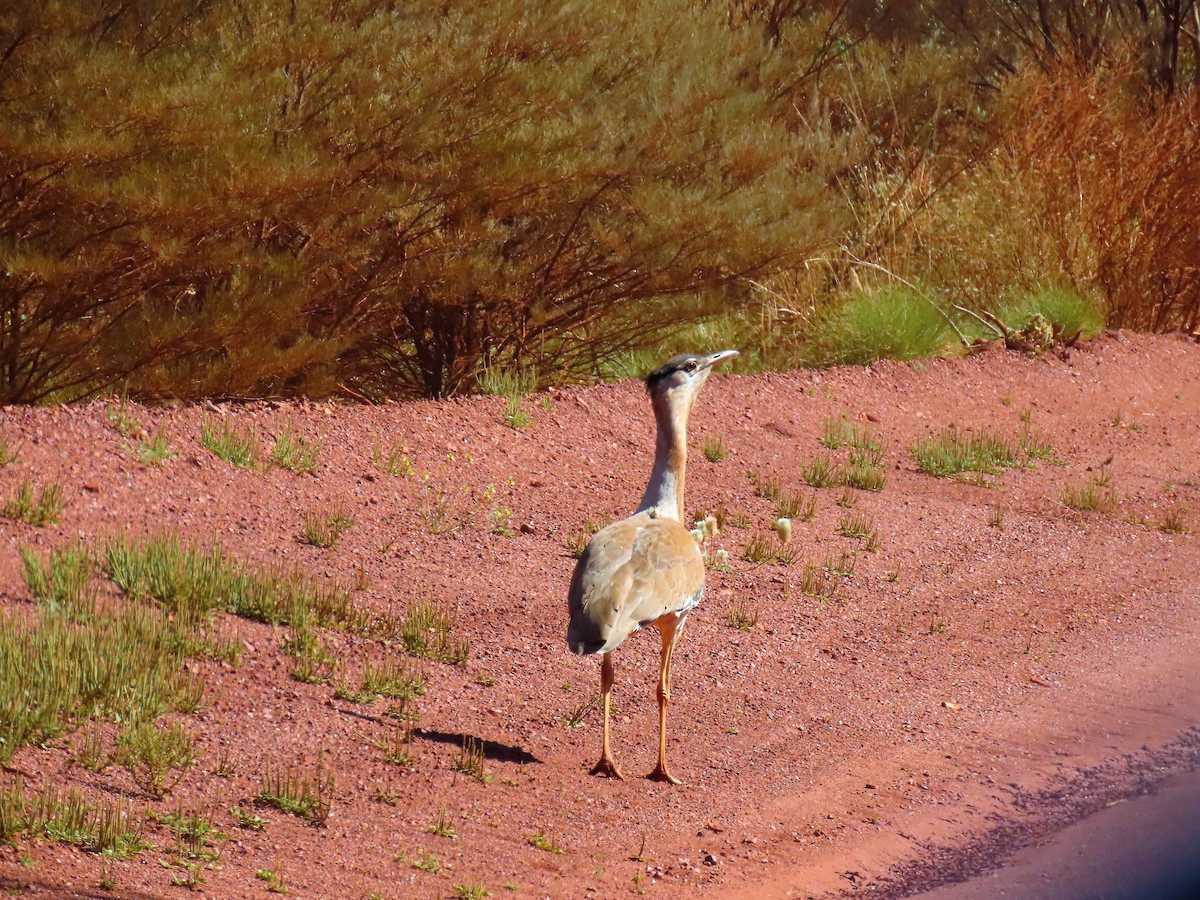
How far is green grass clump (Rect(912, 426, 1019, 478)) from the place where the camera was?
1068 cm

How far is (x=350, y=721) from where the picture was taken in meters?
5.88

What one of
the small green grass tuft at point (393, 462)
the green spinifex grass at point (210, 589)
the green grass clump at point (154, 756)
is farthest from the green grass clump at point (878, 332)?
the green grass clump at point (154, 756)

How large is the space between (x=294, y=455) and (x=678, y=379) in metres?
3.36

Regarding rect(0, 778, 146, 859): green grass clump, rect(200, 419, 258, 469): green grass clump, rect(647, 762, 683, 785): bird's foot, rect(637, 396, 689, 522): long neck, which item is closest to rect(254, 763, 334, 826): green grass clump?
rect(0, 778, 146, 859): green grass clump

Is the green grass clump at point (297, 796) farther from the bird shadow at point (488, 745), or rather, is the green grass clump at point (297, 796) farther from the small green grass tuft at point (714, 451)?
the small green grass tuft at point (714, 451)

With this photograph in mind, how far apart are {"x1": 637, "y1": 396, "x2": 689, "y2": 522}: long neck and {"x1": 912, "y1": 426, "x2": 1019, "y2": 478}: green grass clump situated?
4.88 m

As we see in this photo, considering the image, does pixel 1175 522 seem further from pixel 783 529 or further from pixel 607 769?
pixel 607 769

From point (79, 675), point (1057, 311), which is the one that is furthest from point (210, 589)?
point (1057, 311)

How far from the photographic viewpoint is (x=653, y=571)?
5555mm

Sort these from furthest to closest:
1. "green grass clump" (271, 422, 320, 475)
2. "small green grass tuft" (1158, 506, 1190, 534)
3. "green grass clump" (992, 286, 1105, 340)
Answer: "green grass clump" (992, 286, 1105, 340), "small green grass tuft" (1158, 506, 1190, 534), "green grass clump" (271, 422, 320, 475)

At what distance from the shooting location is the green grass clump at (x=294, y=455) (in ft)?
28.7

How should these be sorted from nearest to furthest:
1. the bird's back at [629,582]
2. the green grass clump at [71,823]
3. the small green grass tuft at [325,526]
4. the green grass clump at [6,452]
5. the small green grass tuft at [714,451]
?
1. the green grass clump at [71,823]
2. the bird's back at [629,582]
3. the green grass clump at [6,452]
4. the small green grass tuft at [325,526]
5. the small green grass tuft at [714,451]

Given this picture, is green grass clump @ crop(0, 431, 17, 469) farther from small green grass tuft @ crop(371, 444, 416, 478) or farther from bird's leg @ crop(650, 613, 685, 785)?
bird's leg @ crop(650, 613, 685, 785)

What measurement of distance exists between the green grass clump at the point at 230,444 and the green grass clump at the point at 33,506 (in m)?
1.20
